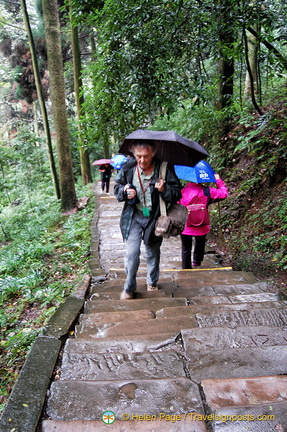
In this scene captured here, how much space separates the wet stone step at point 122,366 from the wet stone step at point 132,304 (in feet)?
3.23

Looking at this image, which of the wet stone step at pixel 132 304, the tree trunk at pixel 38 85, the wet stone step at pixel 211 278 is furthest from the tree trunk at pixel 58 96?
the wet stone step at pixel 132 304

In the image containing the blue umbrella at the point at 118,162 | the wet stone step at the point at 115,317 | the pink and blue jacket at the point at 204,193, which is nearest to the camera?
the wet stone step at the point at 115,317

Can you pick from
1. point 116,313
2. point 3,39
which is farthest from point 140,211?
point 3,39

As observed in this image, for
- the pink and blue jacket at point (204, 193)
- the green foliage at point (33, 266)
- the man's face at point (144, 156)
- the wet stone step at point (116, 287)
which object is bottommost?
the green foliage at point (33, 266)

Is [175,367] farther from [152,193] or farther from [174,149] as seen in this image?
[174,149]

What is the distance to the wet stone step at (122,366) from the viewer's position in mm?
2107

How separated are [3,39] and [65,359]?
21.7 meters

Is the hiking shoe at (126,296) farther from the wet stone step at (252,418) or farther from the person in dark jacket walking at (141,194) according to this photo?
the wet stone step at (252,418)

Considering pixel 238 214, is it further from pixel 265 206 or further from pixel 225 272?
pixel 225 272

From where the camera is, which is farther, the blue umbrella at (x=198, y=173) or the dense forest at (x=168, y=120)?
the dense forest at (x=168, y=120)

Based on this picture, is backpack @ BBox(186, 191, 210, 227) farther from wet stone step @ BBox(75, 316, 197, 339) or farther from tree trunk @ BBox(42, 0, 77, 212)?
tree trunk @ BBox(42, 0, 77, 212)

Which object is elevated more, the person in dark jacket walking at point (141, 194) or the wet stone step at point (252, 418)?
the person in dark jacket walking at point (141, 194)

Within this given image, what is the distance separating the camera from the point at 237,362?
210 centimetres

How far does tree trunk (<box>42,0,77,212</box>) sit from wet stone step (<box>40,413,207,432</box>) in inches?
345
